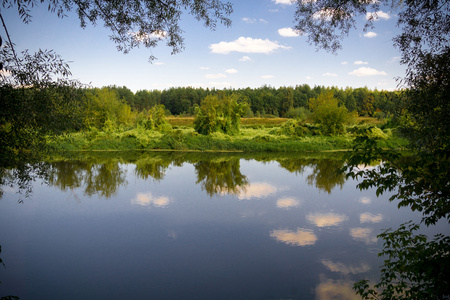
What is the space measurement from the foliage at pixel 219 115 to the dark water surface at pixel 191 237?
1176 cm

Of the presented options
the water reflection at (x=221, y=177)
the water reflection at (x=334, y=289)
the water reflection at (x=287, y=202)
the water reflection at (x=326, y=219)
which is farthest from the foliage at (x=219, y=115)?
the water reflection at (x=334, y=289)

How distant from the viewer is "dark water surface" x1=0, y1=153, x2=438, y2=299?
540 cm

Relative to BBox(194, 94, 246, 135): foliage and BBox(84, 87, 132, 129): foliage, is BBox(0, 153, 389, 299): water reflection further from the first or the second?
BBox(84, 87, 132, 129): foliage

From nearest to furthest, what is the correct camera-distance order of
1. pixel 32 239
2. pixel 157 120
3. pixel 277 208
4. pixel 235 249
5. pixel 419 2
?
pixel 419 2 → pixel 235 249 → pixel 32 239 → pixel 277 208 → pixel 157 120

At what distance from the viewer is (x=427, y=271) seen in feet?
11.4

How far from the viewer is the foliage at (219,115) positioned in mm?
25328

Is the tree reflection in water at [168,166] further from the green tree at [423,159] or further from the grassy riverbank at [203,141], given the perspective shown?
the green tree at [423,159]

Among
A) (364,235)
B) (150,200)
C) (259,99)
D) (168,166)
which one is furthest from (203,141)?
(259,99)

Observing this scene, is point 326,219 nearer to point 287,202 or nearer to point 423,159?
point 287,202

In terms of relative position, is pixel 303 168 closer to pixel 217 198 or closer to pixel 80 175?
pixel 217 198

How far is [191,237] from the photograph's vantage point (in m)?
7.44

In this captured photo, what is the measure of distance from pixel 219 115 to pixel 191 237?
741 inches

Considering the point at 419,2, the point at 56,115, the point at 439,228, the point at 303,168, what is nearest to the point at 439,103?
the point at 419,2

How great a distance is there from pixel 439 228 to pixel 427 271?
5.58m
